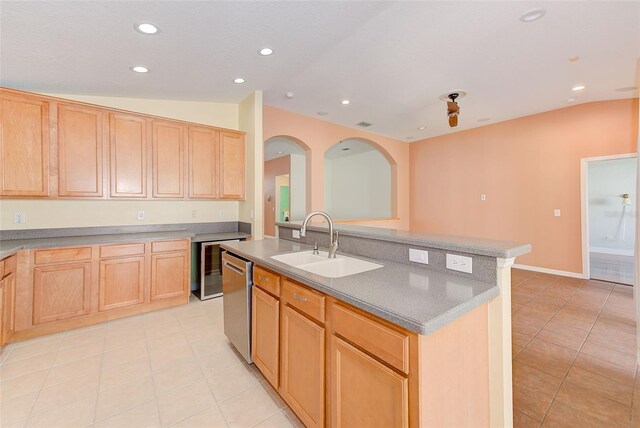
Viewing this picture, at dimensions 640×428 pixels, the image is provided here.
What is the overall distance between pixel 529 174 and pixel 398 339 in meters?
5.49

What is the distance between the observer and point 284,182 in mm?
9148

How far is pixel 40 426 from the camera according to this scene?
1566mm

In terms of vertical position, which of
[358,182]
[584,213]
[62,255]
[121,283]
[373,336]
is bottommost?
[121,283]

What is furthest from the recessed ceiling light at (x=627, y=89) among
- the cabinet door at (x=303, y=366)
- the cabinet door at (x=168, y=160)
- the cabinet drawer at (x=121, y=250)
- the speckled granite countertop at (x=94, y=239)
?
the cabinet drawer at (x=121, y=250)

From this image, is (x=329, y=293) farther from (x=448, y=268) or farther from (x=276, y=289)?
(x=448, y=268)

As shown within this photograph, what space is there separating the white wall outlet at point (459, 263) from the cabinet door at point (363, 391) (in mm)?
676

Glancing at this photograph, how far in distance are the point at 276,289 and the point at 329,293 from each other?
22.0 inches

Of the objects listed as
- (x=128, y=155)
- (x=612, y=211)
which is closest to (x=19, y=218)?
(x=128, y=155)

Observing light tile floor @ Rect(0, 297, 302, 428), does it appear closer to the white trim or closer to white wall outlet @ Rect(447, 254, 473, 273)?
white wall outlet @ Rect(447, 254, 473, 273)

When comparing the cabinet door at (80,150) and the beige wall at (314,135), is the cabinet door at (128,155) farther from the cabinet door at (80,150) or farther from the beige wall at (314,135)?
the beige wall at (314,135)

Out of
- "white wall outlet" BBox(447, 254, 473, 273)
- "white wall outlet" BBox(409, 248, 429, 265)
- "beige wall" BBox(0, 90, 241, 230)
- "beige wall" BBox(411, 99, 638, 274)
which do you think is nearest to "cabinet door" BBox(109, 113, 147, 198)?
"beige wall" BBox(0, 90, 241, 230)

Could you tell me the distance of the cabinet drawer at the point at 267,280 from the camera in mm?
1724

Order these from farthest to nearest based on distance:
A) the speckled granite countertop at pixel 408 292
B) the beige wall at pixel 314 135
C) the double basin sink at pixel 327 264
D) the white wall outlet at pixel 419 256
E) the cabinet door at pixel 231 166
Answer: the beige wall at pixel 314 135 → the cabinet door at pixel 231 166 → the double basin sink at pixel 327 264 → the white wall outlet at pixel 419 256 → the speckled granite countertop at pixel 408 292

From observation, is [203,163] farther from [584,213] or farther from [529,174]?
[584,213]
